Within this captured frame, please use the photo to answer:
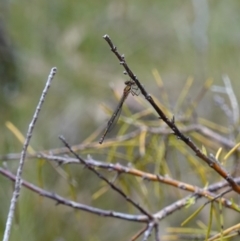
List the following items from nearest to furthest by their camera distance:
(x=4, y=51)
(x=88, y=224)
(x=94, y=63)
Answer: (x=88, y=224)
(x=4, y=51)
(x=94, y=63)

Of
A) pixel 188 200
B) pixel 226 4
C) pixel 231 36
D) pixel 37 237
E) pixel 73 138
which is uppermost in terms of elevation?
pixel 226 4

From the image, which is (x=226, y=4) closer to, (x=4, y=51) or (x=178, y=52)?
(x=178, y=52)

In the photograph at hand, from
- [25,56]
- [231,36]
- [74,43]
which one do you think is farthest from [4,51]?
[231,36]

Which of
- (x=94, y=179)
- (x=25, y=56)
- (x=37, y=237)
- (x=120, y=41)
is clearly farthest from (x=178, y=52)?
(x=37, y=237)

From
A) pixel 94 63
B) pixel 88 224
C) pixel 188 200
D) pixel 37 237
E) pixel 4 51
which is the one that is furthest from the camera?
pixel 94 63

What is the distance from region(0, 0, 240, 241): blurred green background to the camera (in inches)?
36.9

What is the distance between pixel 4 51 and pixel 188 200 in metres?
0.80

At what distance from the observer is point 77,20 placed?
1256mm

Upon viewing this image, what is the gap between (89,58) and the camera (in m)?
1.22

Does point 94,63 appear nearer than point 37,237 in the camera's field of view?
No

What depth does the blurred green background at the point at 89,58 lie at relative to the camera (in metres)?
0.94

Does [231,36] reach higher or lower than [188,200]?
higher

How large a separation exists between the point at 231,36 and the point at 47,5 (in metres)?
0.52

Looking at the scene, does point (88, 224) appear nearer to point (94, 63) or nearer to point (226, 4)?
point (94, 63)
